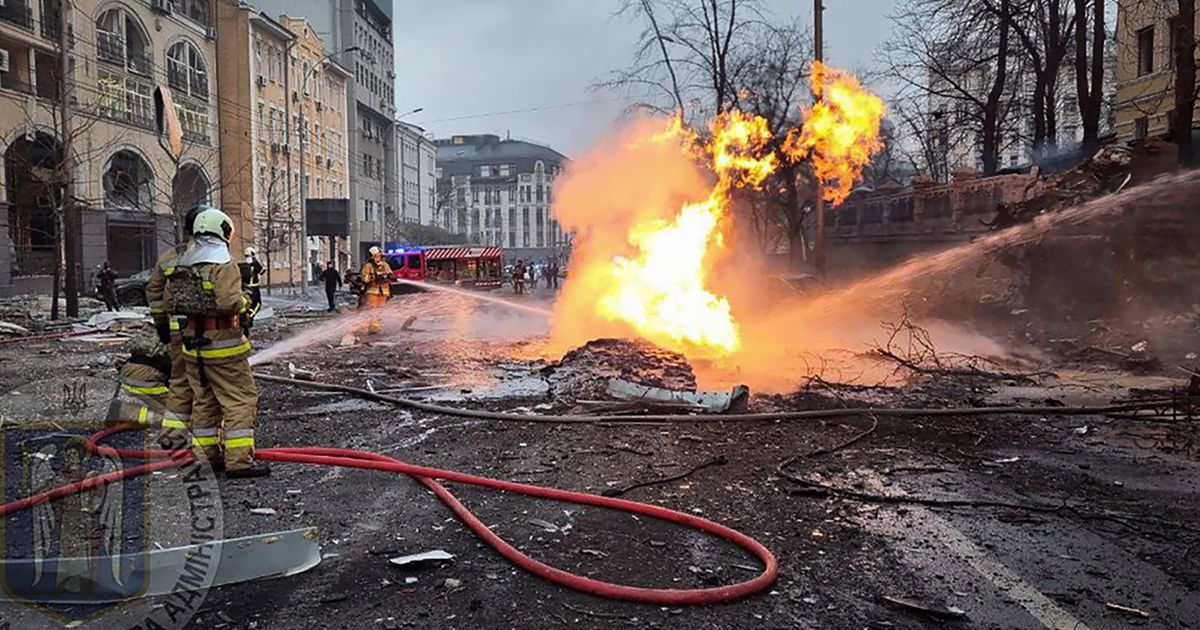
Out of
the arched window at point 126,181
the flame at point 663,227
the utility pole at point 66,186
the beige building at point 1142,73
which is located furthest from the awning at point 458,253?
the beige building at point 1142,73

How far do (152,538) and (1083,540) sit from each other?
538 cm

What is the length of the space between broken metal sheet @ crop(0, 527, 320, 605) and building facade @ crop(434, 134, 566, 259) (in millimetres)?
74755

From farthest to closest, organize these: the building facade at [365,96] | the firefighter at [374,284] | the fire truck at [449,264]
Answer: the building facade at [365,96]
the fire truck at [449,264]
the firefighter at [374,284]

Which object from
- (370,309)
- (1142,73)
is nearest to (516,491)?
(370,309)

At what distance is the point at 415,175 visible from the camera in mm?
86625

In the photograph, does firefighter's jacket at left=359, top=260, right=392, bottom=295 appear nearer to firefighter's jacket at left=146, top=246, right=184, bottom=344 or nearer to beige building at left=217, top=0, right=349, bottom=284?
firefighter's jacket at left=146, top=246, right=184, bottom=344

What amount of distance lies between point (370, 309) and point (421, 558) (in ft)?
55.9

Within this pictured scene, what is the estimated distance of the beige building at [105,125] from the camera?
2653 cm

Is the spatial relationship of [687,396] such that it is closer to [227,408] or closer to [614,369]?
[614,369]

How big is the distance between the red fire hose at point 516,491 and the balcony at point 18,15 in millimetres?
28373

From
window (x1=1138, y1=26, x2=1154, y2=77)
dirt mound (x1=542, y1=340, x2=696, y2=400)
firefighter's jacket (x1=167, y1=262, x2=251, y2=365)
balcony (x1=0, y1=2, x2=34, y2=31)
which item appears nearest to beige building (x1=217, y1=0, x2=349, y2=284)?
balcony (x1=0, y1=2, x2=34, y2=31)

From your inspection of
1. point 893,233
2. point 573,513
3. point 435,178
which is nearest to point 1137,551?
point 573,513

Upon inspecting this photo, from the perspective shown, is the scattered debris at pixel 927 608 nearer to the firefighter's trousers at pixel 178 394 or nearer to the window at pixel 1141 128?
the firefighter's trousers at pixel 178 394

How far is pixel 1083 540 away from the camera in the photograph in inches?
175
